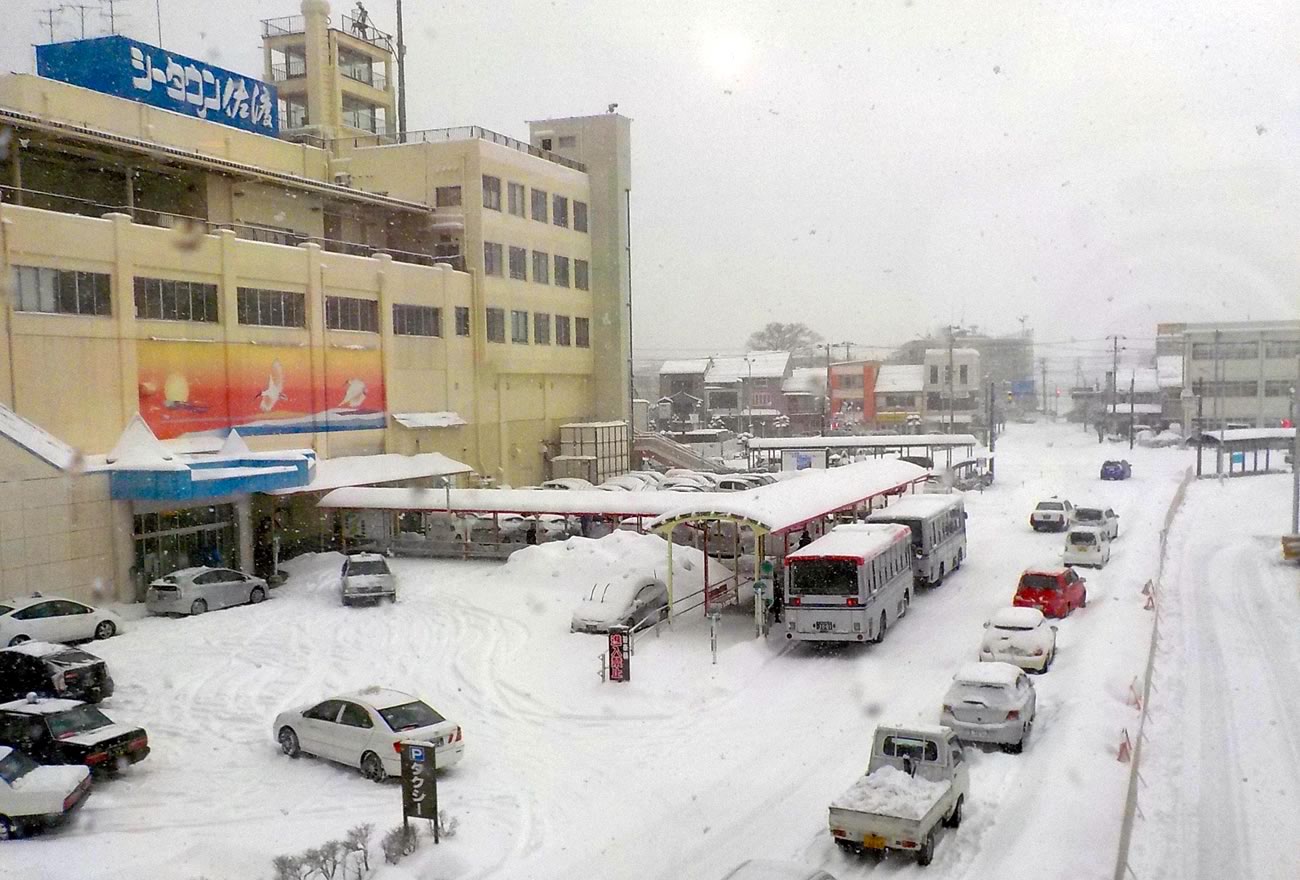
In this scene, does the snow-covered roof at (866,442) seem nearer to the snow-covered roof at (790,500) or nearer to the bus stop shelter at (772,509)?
the snow-covered roof at (790,500)

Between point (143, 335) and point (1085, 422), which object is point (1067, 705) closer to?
point (143, 335)

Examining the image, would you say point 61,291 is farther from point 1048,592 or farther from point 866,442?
point 866,442

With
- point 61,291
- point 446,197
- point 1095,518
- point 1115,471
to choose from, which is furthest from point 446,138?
point 1115,471

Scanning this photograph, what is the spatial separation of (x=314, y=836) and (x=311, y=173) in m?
35.9

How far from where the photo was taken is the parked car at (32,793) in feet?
40.3

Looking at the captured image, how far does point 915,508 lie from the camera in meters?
28.4

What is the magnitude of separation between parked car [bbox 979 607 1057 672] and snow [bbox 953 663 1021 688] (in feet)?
11.5

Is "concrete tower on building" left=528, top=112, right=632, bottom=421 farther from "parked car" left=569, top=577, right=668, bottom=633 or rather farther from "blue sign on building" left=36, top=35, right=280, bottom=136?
"parked car" left=569, top=577, right=668, bottom=633

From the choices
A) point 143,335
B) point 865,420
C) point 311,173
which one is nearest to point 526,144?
point 311,173

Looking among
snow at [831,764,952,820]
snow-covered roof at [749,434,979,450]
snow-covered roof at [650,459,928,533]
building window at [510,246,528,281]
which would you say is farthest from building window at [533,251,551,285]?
snow at [831,764,952,820]

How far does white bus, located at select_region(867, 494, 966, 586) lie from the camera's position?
2677 cm

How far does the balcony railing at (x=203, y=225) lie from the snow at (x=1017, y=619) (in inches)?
954

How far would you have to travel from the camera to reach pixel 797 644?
22078 millimetres

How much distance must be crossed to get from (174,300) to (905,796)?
2600 cm
